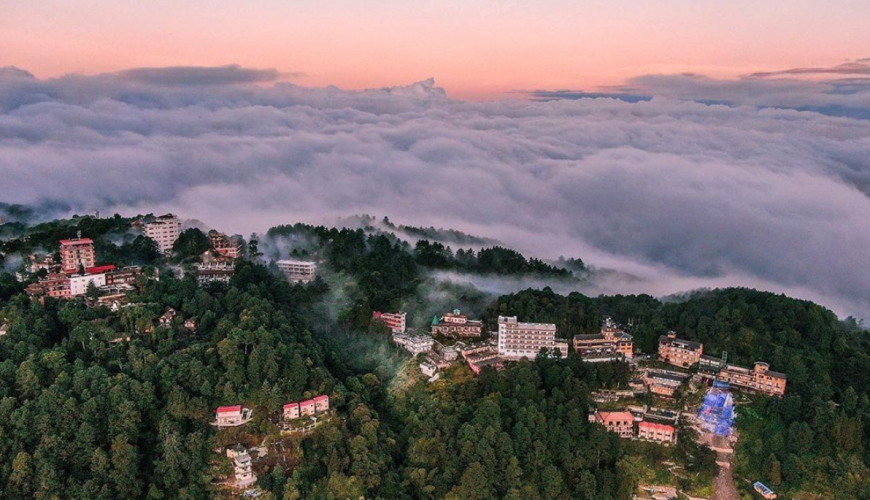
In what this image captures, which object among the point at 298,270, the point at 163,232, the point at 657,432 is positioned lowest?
the point at 657,432

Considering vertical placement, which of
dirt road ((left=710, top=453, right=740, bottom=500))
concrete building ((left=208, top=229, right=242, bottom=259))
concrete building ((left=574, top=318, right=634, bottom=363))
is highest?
concrete building ((left=208, top=229, right=242, bottom=259))

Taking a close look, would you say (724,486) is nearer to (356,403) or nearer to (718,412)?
(718,412)

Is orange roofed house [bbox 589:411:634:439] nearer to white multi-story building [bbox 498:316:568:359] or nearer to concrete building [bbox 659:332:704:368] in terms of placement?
white multi-story building [bbox 498:316:568:359]

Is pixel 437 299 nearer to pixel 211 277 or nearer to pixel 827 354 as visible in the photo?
pixel 211 277

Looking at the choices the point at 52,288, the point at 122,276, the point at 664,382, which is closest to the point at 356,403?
the point at 664,382

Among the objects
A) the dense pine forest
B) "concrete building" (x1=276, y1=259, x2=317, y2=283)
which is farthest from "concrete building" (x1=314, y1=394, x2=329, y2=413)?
"concrete building" (x1=276, y1=259, x2=317, y2=283)
